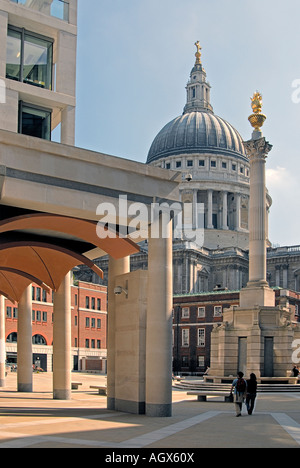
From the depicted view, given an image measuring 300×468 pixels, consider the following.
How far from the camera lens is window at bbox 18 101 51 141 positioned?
2545 centimetres

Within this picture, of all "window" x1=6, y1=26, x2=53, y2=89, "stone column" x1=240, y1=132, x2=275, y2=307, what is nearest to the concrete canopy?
"window" x1=6, y1=26, x2=53, y2=89

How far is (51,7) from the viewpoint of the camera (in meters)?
26.0

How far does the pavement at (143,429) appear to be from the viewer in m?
15.4

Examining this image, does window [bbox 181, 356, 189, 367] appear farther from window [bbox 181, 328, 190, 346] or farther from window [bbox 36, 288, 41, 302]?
window [bbox 36, 288, 41, 302]

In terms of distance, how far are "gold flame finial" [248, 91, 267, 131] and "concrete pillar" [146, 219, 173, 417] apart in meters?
29.6

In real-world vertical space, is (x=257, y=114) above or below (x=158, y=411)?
above

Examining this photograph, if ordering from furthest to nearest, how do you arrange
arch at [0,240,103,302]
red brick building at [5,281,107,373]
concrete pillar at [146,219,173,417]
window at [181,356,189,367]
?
window at [181,356,189,367]
red brick building at [5,281,107,373]
arch at [0,240,103,302]
concrete pillar at [146,219,173,417]

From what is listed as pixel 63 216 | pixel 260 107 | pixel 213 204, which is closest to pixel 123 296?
pixel 63 216

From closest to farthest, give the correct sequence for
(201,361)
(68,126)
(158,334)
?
(158,334)
(68,126)
(201,361)

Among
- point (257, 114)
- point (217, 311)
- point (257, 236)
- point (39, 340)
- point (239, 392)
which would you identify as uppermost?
point (257, 114)

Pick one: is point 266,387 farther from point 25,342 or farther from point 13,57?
point 13,57

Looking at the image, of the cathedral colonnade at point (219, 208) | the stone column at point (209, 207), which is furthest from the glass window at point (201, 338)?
the stone column at point (209, 207)

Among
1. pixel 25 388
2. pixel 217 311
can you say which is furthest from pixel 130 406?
pixel 217 311

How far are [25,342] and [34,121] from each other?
1912 centimetres
